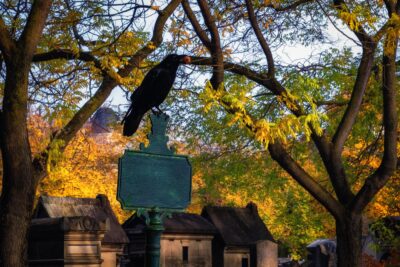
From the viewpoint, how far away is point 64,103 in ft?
47.6

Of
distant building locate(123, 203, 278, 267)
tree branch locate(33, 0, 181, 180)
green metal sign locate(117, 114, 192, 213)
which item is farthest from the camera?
distant building locate(123, 203, 278, 267)

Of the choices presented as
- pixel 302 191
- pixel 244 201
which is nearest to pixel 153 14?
pixel 302 191

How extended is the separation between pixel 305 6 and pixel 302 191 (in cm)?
2070

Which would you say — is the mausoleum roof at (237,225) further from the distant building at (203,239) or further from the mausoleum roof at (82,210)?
the mausoleum roof at (82,210)

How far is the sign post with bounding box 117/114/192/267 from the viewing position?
6.52 metres

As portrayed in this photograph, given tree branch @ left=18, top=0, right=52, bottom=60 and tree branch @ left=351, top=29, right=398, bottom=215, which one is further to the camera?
tree branch @ left=351, top=29, right=398, bottom=215

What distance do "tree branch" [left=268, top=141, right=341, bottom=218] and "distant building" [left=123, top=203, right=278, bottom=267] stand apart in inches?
502

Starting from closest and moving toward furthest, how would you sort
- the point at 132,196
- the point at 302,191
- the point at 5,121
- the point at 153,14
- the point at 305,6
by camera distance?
the point at 132,196 < the point at 5,121 < the point at 153,14 < the point at 305,6 < the point at 302,191

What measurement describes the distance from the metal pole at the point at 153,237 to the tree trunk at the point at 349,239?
32.2ft

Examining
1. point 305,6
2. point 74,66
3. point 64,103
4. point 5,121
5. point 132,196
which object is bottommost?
point 132,196

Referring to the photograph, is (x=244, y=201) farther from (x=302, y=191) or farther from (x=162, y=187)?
(x=162, y=187)

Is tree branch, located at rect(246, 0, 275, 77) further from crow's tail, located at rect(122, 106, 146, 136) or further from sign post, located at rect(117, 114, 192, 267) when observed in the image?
sign post, located at rect(117, 114, 192, 267)

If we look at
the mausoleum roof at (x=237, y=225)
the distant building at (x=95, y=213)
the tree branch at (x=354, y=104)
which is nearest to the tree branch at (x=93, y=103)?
the tree branch at (x=354, y=104)

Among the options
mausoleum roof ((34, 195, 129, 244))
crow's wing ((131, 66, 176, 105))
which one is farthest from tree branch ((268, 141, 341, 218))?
mausoleum roof ((34, 195, 129, 244))
